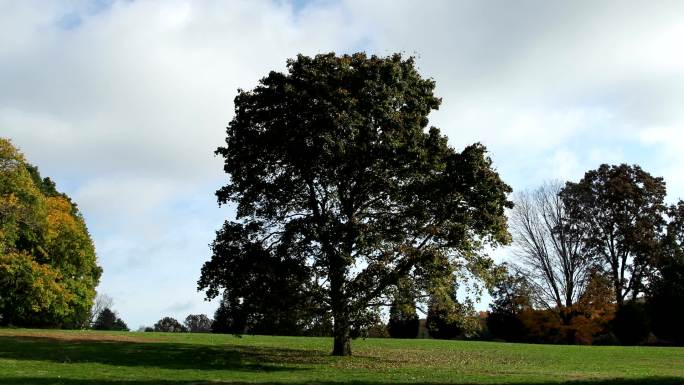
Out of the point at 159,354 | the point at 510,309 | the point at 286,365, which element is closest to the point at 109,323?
the point at 510,309

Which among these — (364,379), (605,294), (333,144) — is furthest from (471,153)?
(605,294)

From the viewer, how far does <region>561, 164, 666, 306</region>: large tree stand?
54.8 meters

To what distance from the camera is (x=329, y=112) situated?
870 inches

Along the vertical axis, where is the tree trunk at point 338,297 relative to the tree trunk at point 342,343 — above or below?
above

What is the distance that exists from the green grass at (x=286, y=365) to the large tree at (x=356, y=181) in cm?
303

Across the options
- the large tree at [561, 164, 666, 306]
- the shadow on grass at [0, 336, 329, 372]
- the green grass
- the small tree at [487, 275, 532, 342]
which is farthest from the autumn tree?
the large tree at [561, 164, 666, 306]

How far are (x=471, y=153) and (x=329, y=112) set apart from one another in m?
6.06

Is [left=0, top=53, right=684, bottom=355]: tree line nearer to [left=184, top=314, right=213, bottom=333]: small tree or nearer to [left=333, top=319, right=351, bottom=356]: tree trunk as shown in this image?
[left=333, top=319, right=351, bottom=356]: tree trunk

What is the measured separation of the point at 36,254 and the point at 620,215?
50.8m

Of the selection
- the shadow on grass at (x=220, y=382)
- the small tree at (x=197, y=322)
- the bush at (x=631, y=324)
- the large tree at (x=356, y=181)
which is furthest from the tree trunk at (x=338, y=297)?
the small tree at (x=197, y=322)

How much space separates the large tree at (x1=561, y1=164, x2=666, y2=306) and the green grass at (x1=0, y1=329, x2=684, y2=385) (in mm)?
23285

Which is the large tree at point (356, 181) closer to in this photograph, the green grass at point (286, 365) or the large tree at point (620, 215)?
the green grass at point (286, 365)

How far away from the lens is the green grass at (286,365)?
1733 centimetres

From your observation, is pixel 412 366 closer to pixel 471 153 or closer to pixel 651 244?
pixel 471 153
